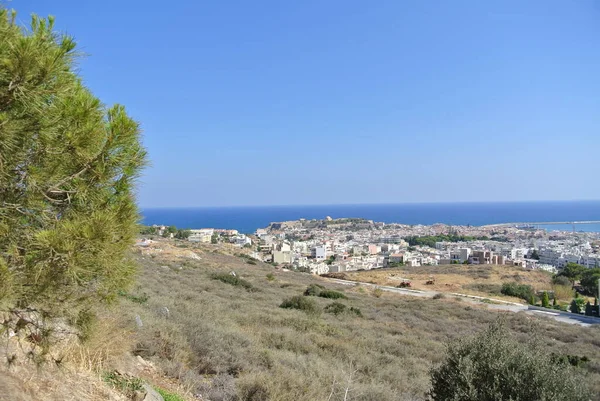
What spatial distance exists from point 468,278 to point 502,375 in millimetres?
37763

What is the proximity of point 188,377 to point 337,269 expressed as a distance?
2113 inches

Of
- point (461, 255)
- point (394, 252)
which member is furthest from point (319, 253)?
point (461, 255)

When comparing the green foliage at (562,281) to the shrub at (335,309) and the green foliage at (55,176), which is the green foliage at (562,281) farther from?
the green foliage at (55,176)

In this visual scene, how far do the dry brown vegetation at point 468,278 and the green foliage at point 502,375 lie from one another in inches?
1124

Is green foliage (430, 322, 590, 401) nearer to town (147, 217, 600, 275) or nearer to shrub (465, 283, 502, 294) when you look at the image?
shrub (465, 283, 502, 294)

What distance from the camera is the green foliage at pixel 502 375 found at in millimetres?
4305

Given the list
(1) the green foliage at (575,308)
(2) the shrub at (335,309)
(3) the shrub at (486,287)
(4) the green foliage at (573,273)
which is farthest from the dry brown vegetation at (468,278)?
(2) the shrub at (335,309)

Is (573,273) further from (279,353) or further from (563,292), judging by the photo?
(279,353)

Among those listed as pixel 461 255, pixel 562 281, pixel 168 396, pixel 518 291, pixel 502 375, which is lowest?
pixel 461 255

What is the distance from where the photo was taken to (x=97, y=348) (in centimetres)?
433

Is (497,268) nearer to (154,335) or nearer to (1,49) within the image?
(154,335)

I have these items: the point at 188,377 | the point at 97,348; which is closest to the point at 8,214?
the point at 97,348

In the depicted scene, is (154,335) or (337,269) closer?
(154,335)

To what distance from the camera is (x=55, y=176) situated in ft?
8.89
